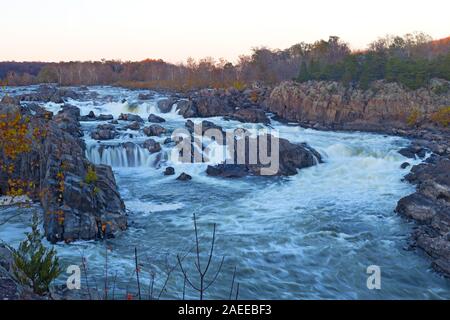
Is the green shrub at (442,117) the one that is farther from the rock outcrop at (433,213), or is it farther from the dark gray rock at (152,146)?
the dark gray rock at (152,146)

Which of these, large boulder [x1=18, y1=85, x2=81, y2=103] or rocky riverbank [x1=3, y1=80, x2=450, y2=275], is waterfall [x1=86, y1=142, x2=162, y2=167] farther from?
large boulder [x1=18, y1=85, x2=81, y2=103]

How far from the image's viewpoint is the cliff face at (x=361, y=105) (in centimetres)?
3347

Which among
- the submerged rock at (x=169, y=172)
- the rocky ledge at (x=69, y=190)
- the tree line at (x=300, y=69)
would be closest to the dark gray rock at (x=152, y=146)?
the submerged rock at (x=169, y=172)

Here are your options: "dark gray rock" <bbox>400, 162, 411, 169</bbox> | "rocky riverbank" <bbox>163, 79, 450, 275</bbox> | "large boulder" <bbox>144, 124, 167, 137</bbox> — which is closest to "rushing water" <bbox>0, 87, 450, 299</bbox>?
"dark gray rock" <bbox>400, 162, 411, 169</bbox>

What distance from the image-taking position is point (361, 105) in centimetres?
3534

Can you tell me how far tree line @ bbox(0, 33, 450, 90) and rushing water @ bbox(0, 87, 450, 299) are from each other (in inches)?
617

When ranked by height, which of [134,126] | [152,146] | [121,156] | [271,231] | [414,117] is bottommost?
[271,231]

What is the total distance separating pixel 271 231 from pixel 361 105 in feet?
82.4

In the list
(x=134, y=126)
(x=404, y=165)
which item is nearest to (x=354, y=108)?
(x=404, y=165)

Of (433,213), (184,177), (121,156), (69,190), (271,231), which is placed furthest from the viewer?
(121,156)

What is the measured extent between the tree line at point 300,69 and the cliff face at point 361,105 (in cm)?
158

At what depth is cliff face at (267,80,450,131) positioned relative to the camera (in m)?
33.5

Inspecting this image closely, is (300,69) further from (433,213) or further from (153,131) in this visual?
(433,213)

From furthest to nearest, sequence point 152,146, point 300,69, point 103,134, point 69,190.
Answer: point 300,69
point 103,134
point 152,146
point 69,190
